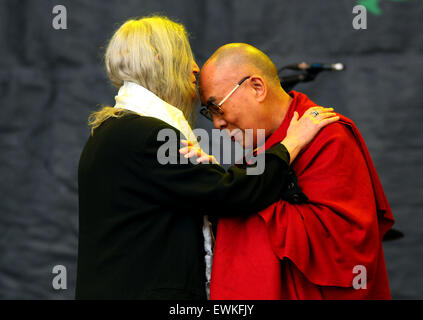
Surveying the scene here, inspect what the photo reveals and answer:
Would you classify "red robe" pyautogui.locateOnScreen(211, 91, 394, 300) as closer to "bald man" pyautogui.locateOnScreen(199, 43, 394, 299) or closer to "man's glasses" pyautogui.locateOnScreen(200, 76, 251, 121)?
"bald man" pyautogui.locateOnScreen(199, 43, 394, 299)

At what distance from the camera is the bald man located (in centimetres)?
179

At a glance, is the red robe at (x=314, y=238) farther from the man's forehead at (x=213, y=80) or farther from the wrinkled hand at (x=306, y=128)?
the man's forehead at (x=213, y=80)

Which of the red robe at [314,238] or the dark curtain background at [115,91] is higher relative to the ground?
the dark curtain background at [115,91]

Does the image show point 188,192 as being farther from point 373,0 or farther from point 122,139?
point 373,0

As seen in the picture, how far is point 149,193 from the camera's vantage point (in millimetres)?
1737

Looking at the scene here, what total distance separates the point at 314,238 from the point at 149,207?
59 centimetres

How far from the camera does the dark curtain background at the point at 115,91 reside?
3344 mm

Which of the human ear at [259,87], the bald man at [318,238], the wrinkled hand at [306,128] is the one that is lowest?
the bald man at [318,238]

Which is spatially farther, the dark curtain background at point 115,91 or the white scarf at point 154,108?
the dark curtain background at point 115,91

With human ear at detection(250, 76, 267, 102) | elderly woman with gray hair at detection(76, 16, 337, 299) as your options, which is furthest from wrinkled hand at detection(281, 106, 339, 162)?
human ear at detection(250, 76, 267, 102)

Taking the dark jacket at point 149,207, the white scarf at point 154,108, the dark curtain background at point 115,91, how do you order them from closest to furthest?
the dark jacket at point 149,207
the white scarf at point 154,108
the dark curtain background at point 115,91

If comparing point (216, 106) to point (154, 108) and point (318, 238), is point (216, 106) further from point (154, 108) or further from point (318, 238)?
point (318, 238)

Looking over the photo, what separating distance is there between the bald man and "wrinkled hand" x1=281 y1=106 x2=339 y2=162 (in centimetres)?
2

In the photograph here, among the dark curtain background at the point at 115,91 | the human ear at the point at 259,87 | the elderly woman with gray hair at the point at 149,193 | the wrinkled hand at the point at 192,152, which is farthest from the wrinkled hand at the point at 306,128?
the dark curtain background at the point at 115,91
